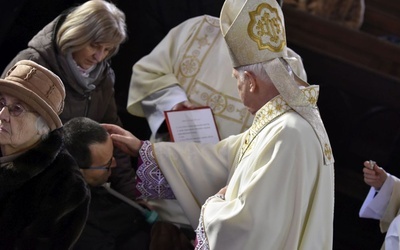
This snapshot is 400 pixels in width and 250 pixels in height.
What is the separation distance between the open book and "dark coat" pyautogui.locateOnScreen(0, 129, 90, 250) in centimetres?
131

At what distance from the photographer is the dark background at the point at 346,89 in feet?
18.4

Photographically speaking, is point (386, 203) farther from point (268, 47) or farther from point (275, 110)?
point (268, 47)

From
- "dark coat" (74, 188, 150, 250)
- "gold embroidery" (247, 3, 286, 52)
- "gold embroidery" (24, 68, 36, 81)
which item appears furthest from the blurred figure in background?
"gold embroidery" (24, 68, 36, 81)


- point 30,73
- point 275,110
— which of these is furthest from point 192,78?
point 30,73

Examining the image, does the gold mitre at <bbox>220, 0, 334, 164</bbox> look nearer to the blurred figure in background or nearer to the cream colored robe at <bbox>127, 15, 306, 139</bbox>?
the blurred figure in background

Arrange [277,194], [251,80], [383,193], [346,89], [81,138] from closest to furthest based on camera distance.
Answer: [277,194], [251,80], [81,138], [383,193], [346,89]

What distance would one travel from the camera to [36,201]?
3082mm

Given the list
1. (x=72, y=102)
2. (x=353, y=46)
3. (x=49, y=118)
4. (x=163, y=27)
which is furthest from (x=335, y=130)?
(x=49, y=118)

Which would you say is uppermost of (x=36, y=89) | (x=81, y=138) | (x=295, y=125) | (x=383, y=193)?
(x=36, y=89)

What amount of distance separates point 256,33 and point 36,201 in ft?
3.83

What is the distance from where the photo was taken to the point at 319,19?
6285 mm

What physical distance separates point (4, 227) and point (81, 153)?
68cm

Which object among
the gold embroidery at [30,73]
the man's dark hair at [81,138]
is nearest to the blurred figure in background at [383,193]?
the man's dark hair at [81,138]

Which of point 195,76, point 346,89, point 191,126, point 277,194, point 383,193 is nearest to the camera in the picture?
point 277,194
